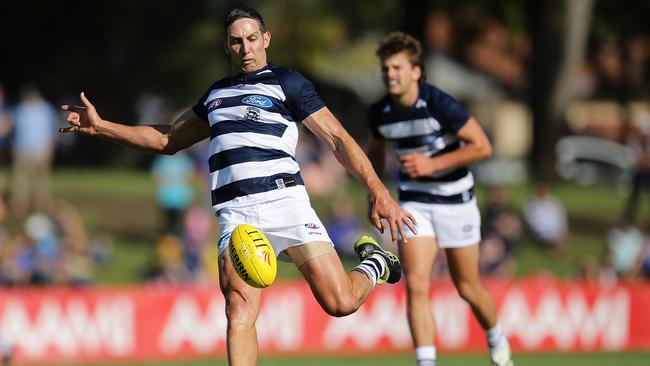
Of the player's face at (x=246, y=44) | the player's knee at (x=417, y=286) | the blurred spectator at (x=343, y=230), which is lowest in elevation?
the blurred spectator at (x=343, y=230)

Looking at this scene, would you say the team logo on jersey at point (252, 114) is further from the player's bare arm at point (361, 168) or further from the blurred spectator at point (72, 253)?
the blurred spectator at point (72, 253)

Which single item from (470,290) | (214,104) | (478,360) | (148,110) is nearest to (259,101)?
(214,104)

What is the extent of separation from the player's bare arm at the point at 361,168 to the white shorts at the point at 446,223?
5.92ft

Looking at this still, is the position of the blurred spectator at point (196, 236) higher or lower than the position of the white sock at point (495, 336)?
higher

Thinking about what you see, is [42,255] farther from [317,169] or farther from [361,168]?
[361,168]

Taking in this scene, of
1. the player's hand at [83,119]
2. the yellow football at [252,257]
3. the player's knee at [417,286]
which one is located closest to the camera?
the yellow football at [252,257]

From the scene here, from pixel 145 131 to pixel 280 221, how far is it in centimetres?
111

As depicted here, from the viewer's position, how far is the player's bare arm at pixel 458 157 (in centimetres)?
873

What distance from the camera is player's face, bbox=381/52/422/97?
8.88 m

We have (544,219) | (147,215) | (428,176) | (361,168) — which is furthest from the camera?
(147,215)

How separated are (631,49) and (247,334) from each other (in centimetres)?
2882

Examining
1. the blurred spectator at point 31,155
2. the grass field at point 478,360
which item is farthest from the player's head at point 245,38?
the blurred spectator at point 31,155

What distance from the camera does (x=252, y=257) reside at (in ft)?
22.9

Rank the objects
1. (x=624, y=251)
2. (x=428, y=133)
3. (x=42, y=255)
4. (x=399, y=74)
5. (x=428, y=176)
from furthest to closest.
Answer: (x=624, y=251) < (x=42, y=255) < (x=428, y=176) < (x=428, y=133) < (x=399, y=74)
